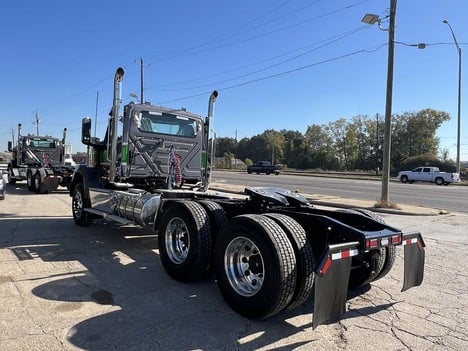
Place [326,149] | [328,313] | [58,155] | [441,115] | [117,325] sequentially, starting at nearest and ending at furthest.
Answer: [328,313] → [117,325] → [58,155] → [441,115] → [326,149]

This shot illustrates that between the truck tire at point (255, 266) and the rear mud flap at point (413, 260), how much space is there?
1.52 meters

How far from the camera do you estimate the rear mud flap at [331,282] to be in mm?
3697

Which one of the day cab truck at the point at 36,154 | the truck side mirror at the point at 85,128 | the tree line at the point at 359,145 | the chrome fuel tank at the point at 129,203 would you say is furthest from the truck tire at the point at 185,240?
the tree line at the point at 359,145

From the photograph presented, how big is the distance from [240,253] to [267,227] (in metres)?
0.62

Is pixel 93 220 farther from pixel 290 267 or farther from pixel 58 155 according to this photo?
pixel 58 155

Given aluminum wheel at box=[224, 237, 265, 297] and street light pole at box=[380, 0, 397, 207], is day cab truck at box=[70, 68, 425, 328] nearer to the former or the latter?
aluminum wheel at box=[224, 237, 265, 297]

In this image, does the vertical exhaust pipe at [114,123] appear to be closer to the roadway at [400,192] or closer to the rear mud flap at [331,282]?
the rear mud flap at [331,282]

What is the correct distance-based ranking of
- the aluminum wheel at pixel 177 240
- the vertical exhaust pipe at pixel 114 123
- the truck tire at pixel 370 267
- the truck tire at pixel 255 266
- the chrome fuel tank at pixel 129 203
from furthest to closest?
the vertical exhaust pipe at pixel 114 123 < the chrome fuel tank at pixel 129 203 < the aluminum wheel at pixel 177 240 < the truck tire at pixel 370 267 < the truck tire at pixel 255 266

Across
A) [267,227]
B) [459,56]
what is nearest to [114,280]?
[267,227]

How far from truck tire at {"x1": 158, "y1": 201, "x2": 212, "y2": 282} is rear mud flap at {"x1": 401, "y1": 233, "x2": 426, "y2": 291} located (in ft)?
7.41

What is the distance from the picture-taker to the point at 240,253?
466 cm

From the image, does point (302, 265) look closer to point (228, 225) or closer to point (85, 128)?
point (228, 225)

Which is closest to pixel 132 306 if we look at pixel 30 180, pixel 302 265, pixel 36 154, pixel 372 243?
pixel 302 265

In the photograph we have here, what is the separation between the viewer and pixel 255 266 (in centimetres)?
452
